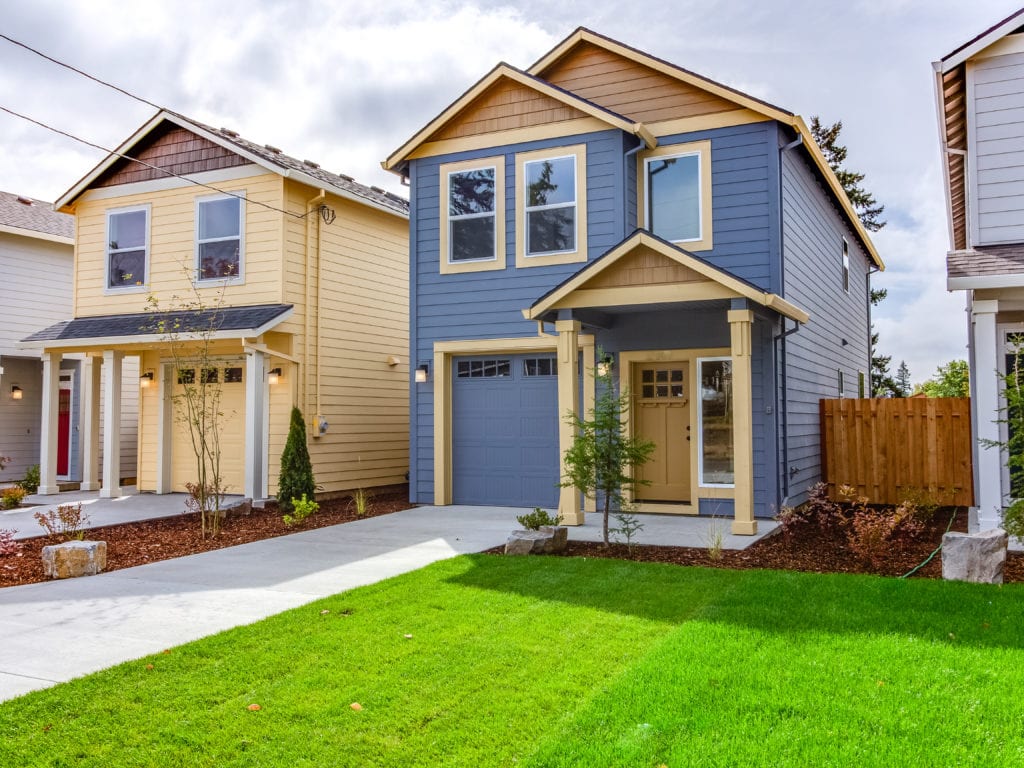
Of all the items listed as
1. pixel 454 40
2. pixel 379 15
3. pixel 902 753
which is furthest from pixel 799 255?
pixel 902 753

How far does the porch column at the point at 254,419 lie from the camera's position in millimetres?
12055

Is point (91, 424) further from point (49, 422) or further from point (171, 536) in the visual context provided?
point (171, 536)

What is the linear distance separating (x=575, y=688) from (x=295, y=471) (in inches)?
317

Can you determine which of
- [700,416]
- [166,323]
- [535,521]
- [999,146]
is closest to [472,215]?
[700,416]

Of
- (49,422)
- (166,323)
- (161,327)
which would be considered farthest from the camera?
(49,422)

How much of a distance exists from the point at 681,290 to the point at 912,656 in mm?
5267

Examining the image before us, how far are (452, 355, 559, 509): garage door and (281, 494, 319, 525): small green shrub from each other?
7.84 feet

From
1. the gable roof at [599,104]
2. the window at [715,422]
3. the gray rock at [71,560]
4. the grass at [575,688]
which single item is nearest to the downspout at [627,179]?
the gable roof at [599,104]

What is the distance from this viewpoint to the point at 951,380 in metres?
23.8

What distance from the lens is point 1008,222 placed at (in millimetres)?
9578

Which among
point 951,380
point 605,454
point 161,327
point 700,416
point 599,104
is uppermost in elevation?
point 599,104

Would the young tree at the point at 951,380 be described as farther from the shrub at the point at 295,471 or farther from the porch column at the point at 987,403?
the shrub at the point at 295,471

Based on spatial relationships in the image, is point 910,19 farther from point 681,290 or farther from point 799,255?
point 681,290

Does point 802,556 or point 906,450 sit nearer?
point 802,556
